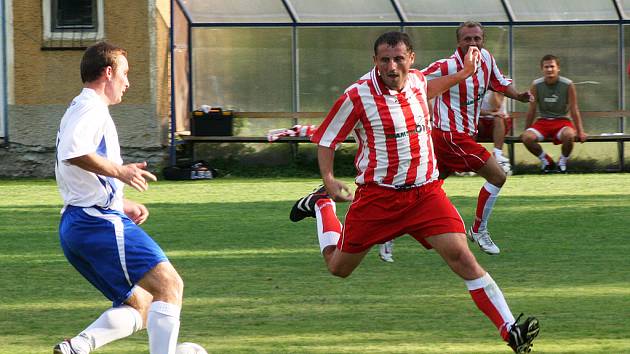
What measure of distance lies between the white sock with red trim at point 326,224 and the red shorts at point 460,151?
2.77 metres

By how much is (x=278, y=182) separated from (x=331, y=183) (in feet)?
37.8

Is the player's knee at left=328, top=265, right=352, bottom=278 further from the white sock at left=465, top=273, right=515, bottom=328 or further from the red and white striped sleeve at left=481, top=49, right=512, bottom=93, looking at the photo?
the red and white striped sleeve at left=481, top=49, right=512, bottom=93

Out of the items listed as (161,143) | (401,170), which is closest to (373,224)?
(401,170)

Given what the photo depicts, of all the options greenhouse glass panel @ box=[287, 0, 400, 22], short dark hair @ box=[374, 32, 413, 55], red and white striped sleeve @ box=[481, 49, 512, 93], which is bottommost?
red and white striped sleeve @ box=[481, 49, 512, 93]

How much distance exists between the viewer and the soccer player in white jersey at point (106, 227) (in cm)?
582

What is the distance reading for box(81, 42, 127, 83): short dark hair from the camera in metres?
6.08

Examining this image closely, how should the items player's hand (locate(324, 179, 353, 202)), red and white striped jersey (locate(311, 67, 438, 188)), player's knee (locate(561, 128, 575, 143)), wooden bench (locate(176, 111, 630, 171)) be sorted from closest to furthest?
player's hand (locate(324, 179, 353, 202))
red and white striped jersey (locate(311, 67, 438, 188))
player's knee (locate(561, 128, 575, 143))
wooden bench (locate(176, 111, 630, 171))

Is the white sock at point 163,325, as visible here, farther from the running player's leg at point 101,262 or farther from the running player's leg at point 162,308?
the running player's leg at point 101,262

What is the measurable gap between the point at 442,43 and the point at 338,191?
14.0 metres

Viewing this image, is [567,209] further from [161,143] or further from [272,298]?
[161,143]

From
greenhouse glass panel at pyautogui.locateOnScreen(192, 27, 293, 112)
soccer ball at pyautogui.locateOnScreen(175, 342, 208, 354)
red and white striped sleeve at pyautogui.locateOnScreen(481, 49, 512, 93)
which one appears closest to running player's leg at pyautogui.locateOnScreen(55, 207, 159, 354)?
soccer ball at pyautogui.locateOnScreen(175, 342, 208, 354)

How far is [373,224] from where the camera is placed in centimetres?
727

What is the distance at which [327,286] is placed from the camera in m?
9.16

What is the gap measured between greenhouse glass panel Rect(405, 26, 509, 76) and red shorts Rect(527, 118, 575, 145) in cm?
177
